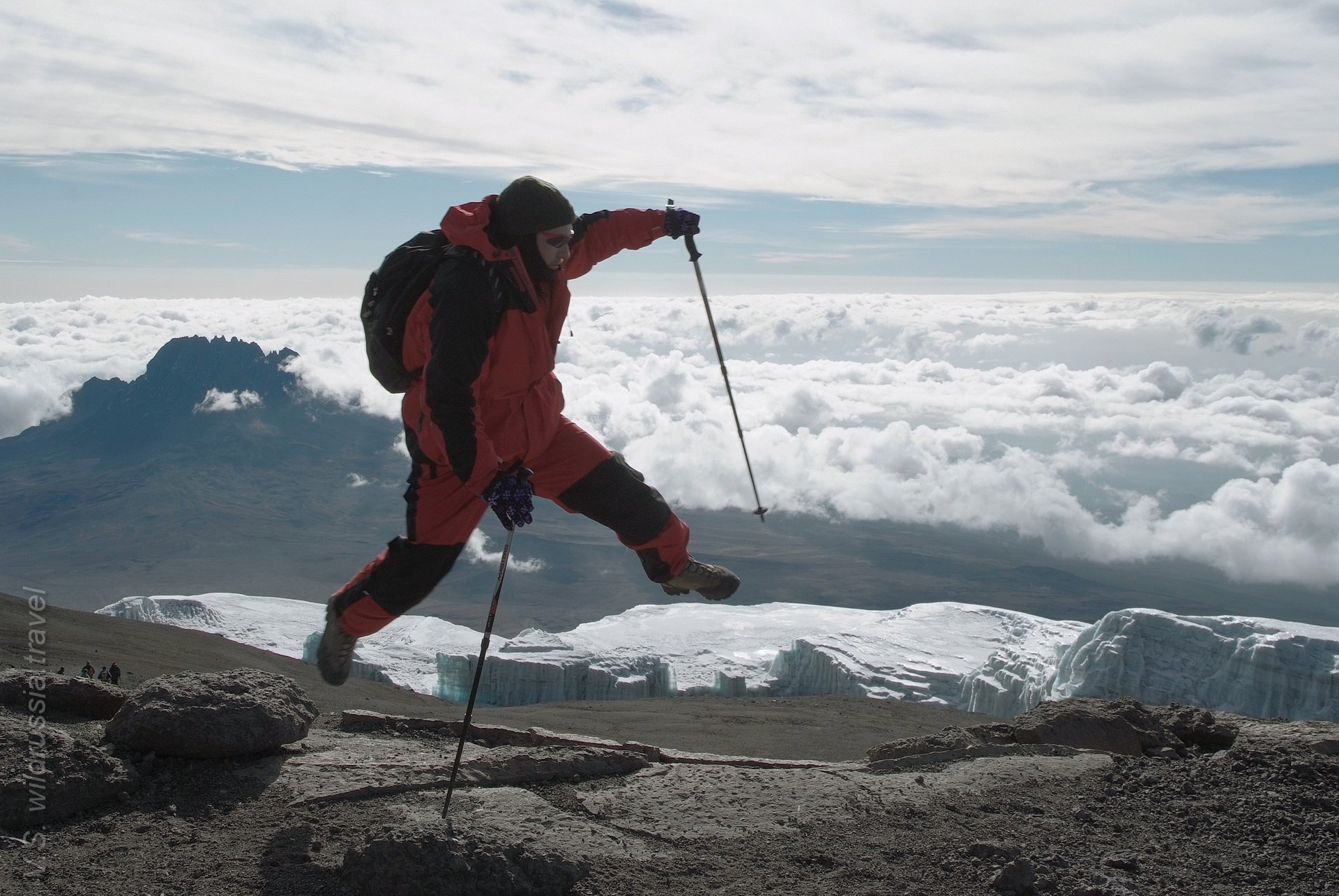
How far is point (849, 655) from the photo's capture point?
2459 inches

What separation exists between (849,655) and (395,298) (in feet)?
200

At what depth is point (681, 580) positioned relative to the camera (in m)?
5.71

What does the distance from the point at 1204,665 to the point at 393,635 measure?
54183 mm

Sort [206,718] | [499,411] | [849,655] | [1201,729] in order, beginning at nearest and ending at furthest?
[206,718] < [499,411] < [1201,729] < [849,655]

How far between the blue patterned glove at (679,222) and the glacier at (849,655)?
33972mm

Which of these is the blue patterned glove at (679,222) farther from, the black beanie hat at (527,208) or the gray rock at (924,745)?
the gray rock at (924,745)

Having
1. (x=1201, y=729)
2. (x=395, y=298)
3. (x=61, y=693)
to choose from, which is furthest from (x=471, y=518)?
(x=1201, y=729)

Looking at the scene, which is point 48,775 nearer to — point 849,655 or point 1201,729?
point 1201,729

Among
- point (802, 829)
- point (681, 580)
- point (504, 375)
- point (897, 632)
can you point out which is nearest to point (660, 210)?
point (504, 375)

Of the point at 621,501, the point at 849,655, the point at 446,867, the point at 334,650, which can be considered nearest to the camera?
the point at 446,867

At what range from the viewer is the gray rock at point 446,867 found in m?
3.28

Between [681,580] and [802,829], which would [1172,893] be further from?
[681,580]

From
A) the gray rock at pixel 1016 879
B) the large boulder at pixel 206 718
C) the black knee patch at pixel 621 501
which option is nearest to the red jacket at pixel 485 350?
the black knee patch at pixel 621 501

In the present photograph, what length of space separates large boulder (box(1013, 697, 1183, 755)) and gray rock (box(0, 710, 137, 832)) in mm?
4966
